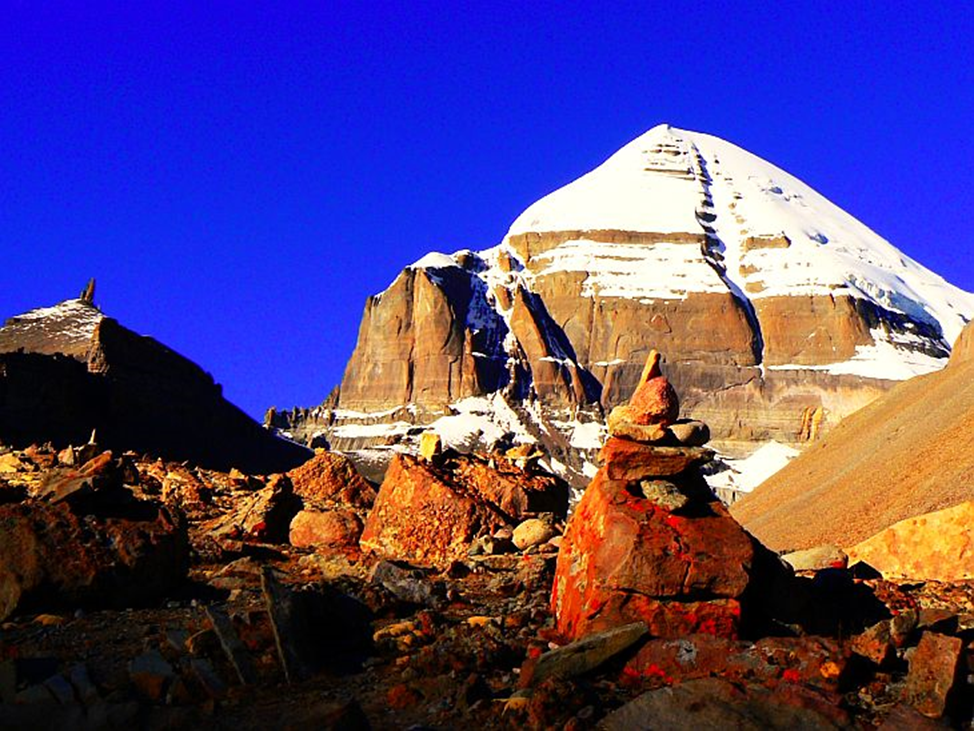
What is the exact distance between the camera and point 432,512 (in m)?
14.7

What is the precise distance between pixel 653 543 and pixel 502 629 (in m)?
1.72

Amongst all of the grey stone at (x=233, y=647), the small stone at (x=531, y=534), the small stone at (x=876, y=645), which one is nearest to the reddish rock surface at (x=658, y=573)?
the small stone at (x=876, y=645)

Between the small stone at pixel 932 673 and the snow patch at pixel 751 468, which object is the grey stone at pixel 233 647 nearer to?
the small stone at pixel 932 673

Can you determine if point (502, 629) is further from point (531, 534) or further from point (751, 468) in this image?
point (751, 468)

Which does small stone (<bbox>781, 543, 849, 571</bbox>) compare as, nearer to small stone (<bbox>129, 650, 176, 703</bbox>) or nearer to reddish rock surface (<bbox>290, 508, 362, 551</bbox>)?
reddish rock surface (<bbox>290, 508, 362, 551</bbox>)

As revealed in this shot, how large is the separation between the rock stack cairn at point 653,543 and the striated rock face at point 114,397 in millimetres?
43517

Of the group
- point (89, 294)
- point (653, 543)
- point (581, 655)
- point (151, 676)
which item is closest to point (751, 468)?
point (89, 294)

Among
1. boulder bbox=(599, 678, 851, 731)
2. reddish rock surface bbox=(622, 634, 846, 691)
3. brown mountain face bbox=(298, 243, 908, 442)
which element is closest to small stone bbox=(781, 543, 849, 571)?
reddish rock surface bbox=(622, 634, 846, 691)

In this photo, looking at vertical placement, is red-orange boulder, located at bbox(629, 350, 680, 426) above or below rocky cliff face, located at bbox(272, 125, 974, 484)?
below

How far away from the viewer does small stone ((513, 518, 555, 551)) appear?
47.9 feet

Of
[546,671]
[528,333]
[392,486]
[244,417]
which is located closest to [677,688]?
[546,671]

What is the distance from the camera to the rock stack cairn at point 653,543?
875 cm

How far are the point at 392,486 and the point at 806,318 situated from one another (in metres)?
169

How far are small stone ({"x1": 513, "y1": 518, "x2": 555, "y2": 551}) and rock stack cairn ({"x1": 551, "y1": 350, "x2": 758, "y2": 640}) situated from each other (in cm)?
458
